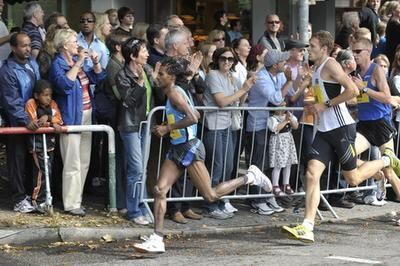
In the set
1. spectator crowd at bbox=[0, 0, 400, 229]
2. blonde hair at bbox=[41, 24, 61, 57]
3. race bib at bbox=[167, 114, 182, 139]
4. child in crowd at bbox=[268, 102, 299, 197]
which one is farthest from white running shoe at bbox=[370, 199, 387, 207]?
blonde hair at bbox=[41, 24, 61, 57]

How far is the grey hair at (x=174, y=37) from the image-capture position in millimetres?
9836

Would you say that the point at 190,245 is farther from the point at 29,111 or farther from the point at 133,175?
the point at 29,111

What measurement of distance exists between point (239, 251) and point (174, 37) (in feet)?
8.53

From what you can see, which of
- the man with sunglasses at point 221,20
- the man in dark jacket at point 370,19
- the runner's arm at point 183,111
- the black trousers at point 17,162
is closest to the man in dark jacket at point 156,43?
the black trousers at point 17,162

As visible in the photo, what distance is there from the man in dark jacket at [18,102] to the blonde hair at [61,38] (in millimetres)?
311

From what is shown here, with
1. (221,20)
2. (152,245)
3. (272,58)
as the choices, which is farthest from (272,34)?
(152,245)

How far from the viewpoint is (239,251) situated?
28.5 ft

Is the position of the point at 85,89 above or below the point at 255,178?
above

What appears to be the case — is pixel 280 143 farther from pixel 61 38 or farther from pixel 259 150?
pixel 61 38

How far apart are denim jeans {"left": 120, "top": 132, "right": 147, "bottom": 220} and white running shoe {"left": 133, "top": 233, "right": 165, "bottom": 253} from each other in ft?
4.38

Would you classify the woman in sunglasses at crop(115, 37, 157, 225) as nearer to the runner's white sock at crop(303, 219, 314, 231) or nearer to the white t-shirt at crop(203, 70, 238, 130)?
the white t-shirt at crop(203, 70, 238, 130)

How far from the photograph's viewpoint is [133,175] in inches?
384

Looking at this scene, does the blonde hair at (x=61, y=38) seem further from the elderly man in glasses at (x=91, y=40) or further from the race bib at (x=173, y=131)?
the race bib at (x=173, y=131)

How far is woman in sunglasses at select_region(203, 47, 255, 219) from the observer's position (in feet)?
33.0
